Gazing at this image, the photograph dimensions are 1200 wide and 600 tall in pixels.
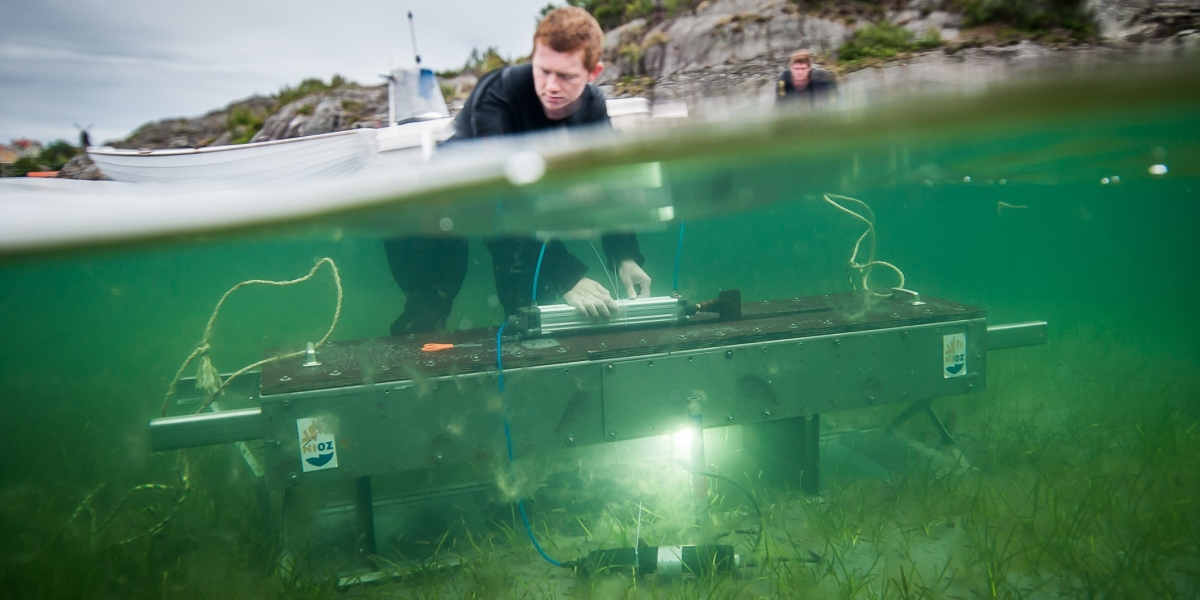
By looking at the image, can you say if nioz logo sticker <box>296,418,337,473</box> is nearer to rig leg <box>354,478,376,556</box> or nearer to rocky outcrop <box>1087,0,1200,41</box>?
rig leg <box>354,478,376,556</box>

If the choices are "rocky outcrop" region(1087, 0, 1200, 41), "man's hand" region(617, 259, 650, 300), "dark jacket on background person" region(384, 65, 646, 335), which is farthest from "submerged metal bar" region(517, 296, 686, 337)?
"rocky outcrop" region(1087, 0, 1200, 41)

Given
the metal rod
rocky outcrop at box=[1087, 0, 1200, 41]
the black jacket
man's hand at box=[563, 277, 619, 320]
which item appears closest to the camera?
the black jacket

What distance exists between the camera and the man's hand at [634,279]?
4.94 metres

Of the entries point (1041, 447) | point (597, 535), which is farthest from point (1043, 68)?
point (597, 535)

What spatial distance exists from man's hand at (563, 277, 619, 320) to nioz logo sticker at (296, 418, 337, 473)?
167 cm

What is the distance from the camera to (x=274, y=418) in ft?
9.36

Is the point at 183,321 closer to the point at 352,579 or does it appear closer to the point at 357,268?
the point at 357,268

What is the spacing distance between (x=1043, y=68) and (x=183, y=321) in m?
13.4

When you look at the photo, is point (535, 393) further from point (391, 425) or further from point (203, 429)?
point (203, 429)

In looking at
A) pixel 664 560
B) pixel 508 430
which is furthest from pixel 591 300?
pixel 664 560

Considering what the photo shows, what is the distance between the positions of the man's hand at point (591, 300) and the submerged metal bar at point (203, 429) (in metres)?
1.97

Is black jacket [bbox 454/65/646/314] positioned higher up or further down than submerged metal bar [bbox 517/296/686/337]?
higher up

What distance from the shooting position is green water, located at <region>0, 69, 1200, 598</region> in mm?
3479

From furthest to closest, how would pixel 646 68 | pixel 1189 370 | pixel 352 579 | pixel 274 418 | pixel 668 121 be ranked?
pixel 1189 370
pixel 646 68
pixel 668 121
pixel 352 579
pixel 274 418
